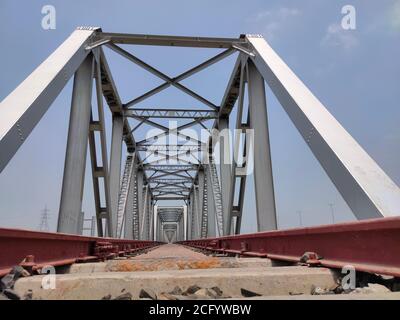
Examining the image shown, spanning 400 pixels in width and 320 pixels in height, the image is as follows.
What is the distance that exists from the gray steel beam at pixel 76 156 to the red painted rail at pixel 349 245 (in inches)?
221

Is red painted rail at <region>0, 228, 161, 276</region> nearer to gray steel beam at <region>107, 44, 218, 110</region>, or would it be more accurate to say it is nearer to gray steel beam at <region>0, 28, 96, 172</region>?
gray steel beam at <region>0, 28, 96, 172</region>

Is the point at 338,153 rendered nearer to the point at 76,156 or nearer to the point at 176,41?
the point at 76,156

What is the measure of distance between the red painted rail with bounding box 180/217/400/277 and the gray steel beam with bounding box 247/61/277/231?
471cm

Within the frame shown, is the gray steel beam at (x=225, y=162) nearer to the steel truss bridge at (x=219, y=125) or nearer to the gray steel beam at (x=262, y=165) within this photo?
the steel truss bridge at (x=219, y=125)

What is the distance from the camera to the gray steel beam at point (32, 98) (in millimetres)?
4902

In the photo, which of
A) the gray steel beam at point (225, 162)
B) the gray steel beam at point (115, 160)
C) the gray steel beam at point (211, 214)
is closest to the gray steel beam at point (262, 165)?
the gray steel beam at point (225, 162)

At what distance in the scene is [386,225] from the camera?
6.94 ft

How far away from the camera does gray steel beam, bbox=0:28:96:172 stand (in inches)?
193

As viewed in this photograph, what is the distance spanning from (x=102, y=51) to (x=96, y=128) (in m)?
2.73

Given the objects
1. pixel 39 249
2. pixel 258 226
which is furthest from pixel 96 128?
pixel 39 249

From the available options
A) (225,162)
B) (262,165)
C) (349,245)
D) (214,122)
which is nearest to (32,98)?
(349,245)

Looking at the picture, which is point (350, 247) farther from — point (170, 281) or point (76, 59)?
point (76, 59)

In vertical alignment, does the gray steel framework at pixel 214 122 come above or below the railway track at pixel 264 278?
above

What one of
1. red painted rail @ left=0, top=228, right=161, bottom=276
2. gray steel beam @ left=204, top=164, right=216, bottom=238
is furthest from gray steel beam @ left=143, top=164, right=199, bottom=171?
red painted rail @ left=0, top=228, right=161, bottom=276
